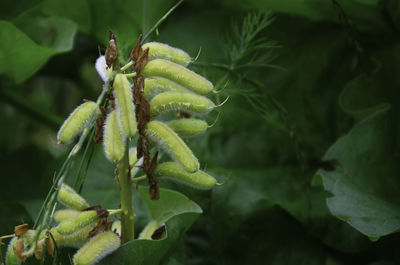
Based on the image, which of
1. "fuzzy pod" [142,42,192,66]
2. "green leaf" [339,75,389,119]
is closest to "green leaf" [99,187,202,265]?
"fuzzy pod" [142,42,192,66]

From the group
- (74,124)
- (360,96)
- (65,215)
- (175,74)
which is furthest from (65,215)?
(360,96)

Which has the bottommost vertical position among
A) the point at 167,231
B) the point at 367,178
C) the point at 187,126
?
the point at 367,178

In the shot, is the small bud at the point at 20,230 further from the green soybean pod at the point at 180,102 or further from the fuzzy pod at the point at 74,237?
the green soybean pod at the point at 180,102

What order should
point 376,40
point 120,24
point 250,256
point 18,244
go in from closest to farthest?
1. point 18,244
2. point 250,256
3. point 376,40
4. point 120,24

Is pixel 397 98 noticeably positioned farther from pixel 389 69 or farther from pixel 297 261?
pixel 297 261

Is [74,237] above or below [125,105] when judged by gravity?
below

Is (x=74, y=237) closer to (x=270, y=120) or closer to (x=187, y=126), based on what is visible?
(x=187, y=126)

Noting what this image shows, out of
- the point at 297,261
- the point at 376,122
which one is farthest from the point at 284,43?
the point at 297,261
